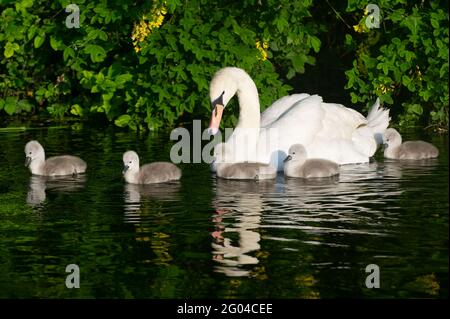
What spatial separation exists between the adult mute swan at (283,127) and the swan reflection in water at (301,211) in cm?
41

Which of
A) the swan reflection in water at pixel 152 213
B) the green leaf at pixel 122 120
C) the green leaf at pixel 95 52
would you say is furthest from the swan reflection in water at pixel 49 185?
the green leaf at pixel 95 52

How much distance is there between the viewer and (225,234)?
1234 centimetres

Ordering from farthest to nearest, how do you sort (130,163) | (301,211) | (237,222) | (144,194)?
(130,163), (144,194), (301,211), (237,222)

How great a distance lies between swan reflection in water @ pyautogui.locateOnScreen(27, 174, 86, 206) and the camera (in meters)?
14.6

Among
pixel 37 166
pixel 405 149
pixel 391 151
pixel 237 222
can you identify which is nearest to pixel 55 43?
pixel 37 166

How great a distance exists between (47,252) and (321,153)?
5.75 m

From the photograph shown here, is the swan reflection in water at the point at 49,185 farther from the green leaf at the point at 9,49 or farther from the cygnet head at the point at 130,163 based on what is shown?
the green leaf at the point at 9,49

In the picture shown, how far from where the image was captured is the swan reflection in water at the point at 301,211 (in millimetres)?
11828

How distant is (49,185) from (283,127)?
2.98 m

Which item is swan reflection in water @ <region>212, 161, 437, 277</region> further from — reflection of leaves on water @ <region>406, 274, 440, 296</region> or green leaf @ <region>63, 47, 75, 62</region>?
green leaf @ <region>63, 47, 75, 62</region>

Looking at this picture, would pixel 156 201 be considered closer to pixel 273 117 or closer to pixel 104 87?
pixel 273 117

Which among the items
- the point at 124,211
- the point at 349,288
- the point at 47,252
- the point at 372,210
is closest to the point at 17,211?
the point at 124,211

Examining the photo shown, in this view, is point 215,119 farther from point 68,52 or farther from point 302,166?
point 68,52

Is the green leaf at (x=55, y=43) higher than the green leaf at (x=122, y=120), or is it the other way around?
the green leaf at (x=55, y=43)
